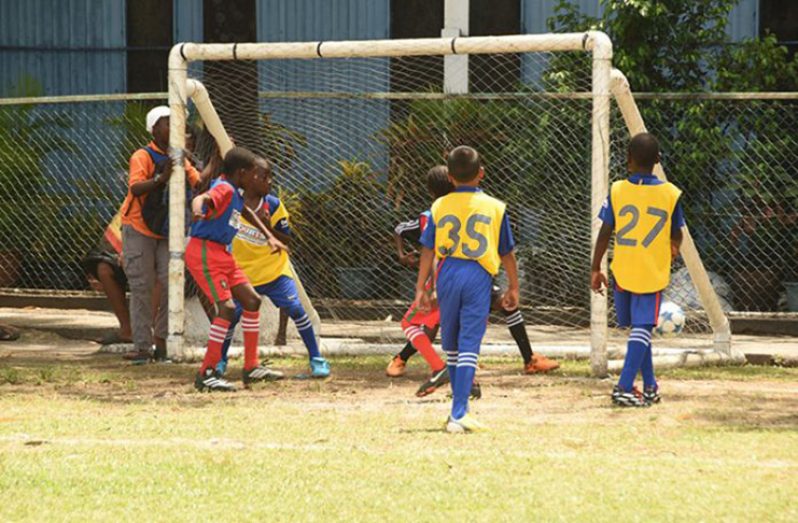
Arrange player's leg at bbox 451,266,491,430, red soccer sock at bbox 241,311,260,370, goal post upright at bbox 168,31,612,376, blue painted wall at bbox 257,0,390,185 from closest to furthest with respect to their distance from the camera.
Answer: player's leg at bbox 451,266,491,430
red soccer sock at bbox 241,311,260,370
goal post upright at bbox 168,31,612,376
blue painted wall at bbox 257,0,390,185

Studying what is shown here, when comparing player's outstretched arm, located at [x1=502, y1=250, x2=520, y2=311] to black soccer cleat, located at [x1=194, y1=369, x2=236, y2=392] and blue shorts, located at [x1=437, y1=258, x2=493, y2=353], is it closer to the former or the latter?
blue shorts, located at [x1=437, y1=258, x2=493, y2=353]

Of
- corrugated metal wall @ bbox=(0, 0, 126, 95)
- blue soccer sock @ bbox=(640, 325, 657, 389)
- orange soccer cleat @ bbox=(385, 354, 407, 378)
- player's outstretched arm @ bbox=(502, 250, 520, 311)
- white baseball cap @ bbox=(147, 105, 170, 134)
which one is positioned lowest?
orange soccer cleat @ bbox=(385, 354, 407, 378)

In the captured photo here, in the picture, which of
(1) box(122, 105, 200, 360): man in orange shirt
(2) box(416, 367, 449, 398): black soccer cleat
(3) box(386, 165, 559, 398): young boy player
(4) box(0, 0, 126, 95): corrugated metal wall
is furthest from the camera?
(4) box(0, 0, 126, 95): corrugated metal wall

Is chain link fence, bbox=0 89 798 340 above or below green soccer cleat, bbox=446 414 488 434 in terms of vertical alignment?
above

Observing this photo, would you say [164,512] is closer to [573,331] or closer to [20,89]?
[573,331]

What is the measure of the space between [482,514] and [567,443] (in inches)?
68.1

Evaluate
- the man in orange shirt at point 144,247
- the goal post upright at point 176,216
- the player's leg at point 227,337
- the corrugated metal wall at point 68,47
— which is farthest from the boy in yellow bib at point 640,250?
the corrugated metal wall at point 68,47

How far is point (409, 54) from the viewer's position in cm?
1078

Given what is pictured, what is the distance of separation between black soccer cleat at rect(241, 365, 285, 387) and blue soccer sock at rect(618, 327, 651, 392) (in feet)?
7.98

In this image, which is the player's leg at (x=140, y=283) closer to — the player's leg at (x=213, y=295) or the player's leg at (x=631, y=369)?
the player's leg at (x=213, y=295)

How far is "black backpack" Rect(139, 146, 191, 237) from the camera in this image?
11328 mm

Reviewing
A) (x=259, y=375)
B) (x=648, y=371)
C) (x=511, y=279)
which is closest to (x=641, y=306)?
(x=648, y=371)

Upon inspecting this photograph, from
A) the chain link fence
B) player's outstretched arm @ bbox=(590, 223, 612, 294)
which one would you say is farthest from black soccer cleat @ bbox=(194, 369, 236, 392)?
the chain link fence

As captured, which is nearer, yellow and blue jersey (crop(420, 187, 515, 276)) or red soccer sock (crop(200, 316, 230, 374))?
yellow and blue jersey (crop(420, 187, 515, 276))
